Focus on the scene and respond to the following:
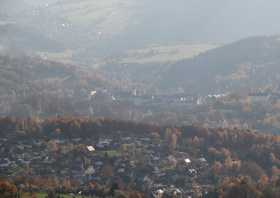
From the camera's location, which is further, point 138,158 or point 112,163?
point 138,158

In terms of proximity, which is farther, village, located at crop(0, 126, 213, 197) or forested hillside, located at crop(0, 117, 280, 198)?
village, located at crop(0, 126, 213, 197)

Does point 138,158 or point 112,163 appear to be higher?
point 138,158

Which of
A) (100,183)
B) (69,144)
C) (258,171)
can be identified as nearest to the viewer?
(100,183)

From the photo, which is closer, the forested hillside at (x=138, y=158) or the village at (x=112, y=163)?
→ the forested hillside at (x=138, y=158)

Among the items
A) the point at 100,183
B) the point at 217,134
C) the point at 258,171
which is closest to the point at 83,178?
→ the point at 100,183

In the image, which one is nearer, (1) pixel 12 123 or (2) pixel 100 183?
(2) pixel 100 183

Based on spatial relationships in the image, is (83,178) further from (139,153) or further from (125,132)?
(125,132)

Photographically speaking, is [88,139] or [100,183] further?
[88,139]

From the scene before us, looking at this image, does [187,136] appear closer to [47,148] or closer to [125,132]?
[125,132]

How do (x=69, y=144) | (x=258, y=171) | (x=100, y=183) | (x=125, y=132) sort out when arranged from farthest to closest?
(x=125, y=132)
(x=69, y=144)
(x=258, y=171)
(x=100, y=183)

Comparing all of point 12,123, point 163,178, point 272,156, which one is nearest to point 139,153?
point 163,178
